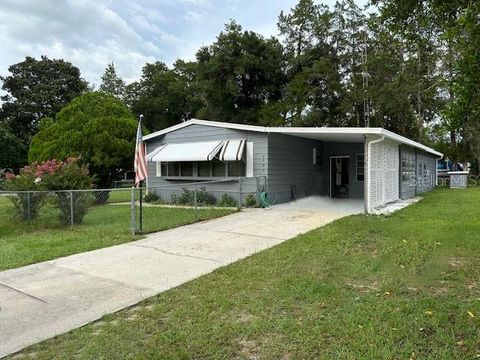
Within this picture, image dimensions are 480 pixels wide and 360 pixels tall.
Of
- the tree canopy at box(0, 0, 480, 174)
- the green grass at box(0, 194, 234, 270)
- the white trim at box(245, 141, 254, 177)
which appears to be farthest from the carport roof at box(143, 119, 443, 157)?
the tree canopy at box(0, 0, 480, 174)

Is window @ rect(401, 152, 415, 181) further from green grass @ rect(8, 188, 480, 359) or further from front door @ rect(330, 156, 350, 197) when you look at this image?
green grass @ rect(8, 188, 480, 359)

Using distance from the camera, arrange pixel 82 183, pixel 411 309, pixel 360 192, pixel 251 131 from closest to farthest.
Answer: pixel 411 309, pixel 82 183, pixel 251 131, pixel 360 192

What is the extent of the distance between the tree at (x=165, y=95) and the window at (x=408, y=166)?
22800mm

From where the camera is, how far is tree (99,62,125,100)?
50531 millimetres

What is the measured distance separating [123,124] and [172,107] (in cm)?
2244

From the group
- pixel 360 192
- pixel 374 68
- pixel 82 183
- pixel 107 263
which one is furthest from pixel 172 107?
pixel 107 263

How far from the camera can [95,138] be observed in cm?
1600

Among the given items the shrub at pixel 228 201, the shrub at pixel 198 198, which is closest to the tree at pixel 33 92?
the shrub at pixel 198 198

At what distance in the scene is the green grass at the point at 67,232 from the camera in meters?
6.84

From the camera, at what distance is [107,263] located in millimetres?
6117

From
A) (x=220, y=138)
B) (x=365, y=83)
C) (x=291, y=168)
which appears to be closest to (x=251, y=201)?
(x=291, y=168)

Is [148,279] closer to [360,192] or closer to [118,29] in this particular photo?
[360,192]

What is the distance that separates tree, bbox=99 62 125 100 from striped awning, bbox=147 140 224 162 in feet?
126

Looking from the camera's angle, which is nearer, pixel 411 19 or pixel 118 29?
pixel 411 19
